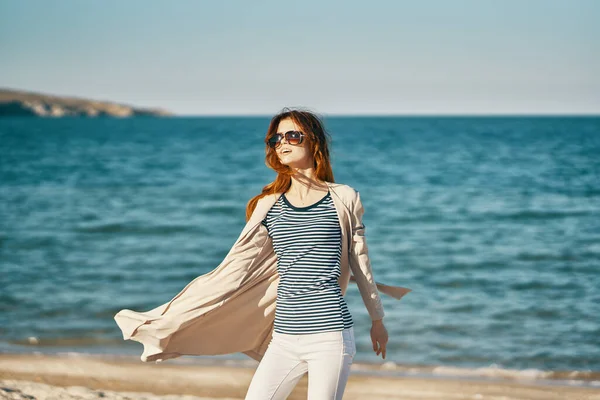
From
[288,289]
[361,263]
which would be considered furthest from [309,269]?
[361,263]

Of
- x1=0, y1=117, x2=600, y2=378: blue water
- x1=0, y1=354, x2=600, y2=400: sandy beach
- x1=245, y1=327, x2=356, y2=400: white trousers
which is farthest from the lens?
x1=0, y1=117, x2=600, y2=378: blue water

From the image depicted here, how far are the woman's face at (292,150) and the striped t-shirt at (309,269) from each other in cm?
21

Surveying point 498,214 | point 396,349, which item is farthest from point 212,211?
point 396,349

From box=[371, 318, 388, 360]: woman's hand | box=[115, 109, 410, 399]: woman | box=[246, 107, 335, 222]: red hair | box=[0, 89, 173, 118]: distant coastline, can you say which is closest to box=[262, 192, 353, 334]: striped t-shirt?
box=[115, 109, 410, 399]: woman

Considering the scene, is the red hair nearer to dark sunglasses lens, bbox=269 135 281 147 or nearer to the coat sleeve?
dark sunglasses lens, bbox=269 135 281 147

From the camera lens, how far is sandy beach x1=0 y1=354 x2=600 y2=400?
6.26m

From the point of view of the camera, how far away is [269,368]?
3.35 meters

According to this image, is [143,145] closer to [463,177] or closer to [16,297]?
[463,177]

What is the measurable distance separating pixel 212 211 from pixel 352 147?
3359cm

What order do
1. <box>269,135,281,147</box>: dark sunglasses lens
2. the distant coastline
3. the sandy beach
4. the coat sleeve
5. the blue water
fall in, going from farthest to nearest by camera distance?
1. the distant coastline
2. the blue water
3. the sandy beach
4. <box>269,135,281,147</box>: dark sunglasses lens
5. the coat sleeve

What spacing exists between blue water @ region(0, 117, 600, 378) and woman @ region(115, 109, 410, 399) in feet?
9.87

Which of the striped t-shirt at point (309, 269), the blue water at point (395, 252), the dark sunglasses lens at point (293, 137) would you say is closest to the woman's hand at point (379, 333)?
the striped t-shirt at point (309, 269)

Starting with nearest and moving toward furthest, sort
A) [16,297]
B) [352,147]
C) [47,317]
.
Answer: [47,317] → [16,297] → [352,147]

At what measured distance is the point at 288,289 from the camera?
338 cm
